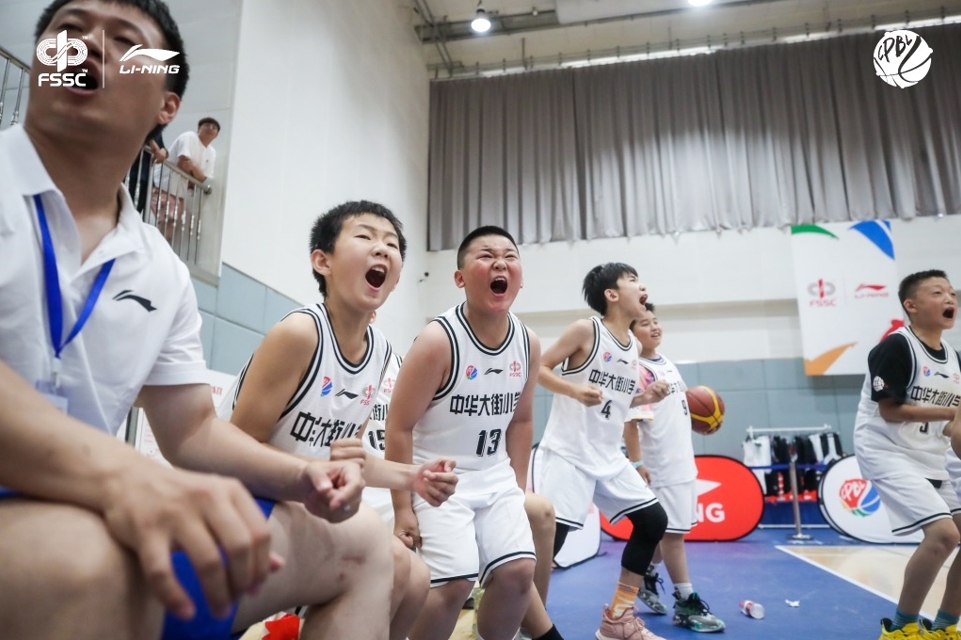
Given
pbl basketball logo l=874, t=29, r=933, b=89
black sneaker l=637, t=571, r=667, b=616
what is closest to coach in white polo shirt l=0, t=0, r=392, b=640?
black sneaker l=637, t=571, r=667, b=616

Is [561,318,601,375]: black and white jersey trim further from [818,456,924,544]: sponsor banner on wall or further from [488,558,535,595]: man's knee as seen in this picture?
[818,456,924,544]: sponsor banner on wall

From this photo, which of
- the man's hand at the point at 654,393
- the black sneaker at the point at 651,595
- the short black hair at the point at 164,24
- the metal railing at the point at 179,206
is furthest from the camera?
the metal railing at the point at 179,206

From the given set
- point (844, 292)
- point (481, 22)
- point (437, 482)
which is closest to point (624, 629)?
point (437, 482)

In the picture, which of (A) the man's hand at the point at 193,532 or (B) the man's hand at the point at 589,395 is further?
(B) the man's hand at the point at 589,395

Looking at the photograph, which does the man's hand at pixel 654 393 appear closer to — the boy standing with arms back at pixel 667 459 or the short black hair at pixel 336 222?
the boy standing with arms back at pixel 667 459

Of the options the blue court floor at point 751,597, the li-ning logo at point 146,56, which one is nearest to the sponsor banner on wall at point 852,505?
the blue court floor at point 751,597

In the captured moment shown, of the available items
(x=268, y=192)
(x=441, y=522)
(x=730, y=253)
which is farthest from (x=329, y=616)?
(x=730, y=253)

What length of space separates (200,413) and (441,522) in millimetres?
1349

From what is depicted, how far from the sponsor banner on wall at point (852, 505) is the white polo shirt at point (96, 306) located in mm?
7791

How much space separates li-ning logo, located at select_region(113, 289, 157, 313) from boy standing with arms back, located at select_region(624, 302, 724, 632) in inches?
138

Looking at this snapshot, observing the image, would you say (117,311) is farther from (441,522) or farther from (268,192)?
(268,192)

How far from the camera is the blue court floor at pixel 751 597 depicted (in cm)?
344

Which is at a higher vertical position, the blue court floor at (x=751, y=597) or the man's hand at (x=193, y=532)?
the man's hand at (x=193, y=532)

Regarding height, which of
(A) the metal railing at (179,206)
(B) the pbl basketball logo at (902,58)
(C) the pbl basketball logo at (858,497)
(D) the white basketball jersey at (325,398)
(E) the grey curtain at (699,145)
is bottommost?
(C) the pbl basketball logo at (858,497)
